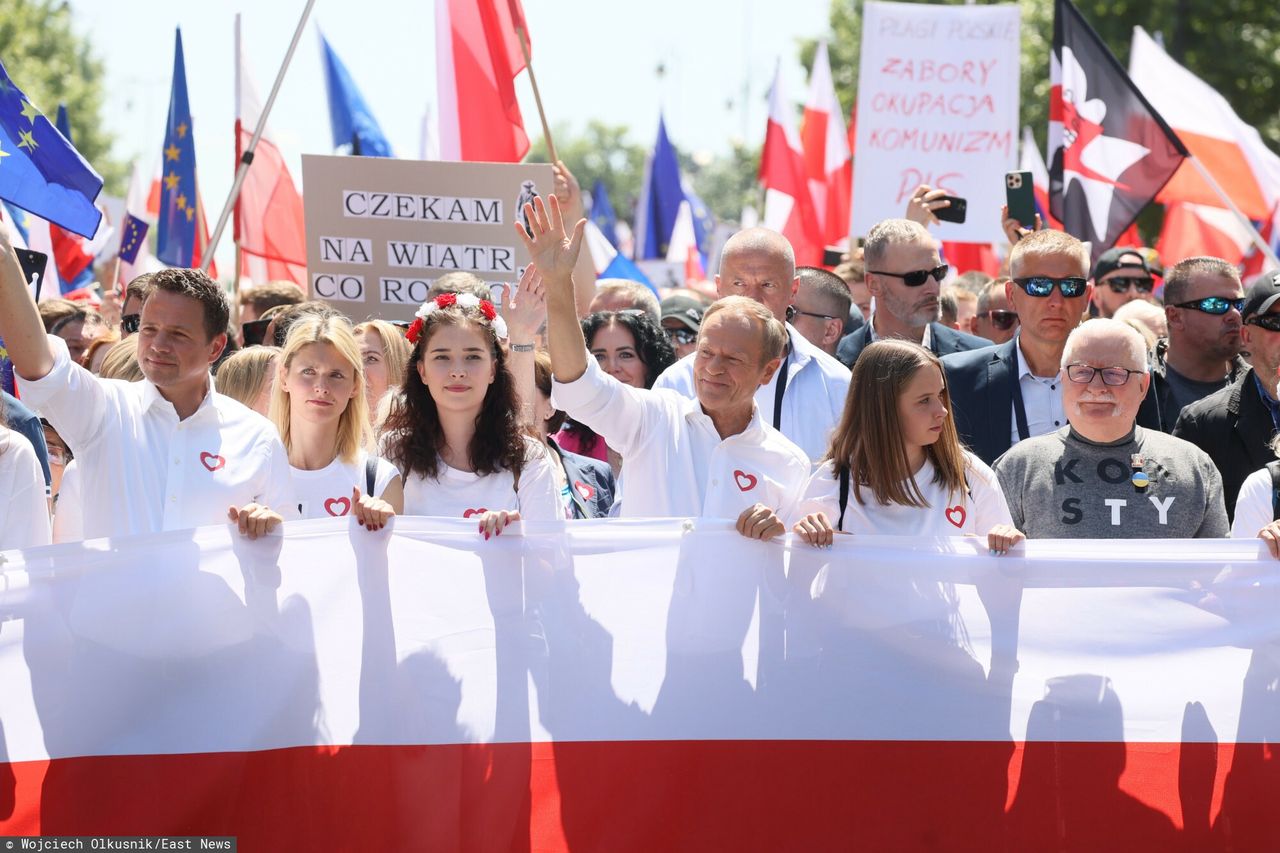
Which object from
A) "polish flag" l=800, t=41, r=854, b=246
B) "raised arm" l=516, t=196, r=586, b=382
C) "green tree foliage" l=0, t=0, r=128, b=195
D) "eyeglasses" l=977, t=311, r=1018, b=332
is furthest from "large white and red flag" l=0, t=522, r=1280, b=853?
"green tree foliage" l=0, t=0, r=128, b=195

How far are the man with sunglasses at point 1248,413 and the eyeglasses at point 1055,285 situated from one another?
0.57 meters

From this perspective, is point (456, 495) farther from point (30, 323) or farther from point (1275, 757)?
point (1275, 757)

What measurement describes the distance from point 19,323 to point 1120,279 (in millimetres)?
6155

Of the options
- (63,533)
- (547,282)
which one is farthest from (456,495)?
(63,533)

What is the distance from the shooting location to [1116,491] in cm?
446

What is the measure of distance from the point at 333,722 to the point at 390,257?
3.51 meters

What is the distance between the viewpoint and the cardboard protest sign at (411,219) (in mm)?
7027

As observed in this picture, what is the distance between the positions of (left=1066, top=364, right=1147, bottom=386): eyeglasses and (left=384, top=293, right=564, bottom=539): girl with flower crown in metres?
1.59

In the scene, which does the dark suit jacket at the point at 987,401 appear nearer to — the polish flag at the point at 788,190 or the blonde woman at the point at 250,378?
the blonde woman at the point at 250,378

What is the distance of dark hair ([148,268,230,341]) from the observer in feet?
14.1

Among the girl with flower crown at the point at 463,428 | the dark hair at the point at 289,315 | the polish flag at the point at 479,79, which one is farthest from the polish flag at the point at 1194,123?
the girl with flower crown at the point at 463,428

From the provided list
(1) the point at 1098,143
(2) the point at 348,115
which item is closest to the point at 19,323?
(1) the point at 1098,143

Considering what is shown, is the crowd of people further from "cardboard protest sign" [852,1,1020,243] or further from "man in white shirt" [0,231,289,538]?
"cardboard protest sign" [852,1,1020,243]

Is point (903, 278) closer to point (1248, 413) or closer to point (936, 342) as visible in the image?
point (936, 342)
